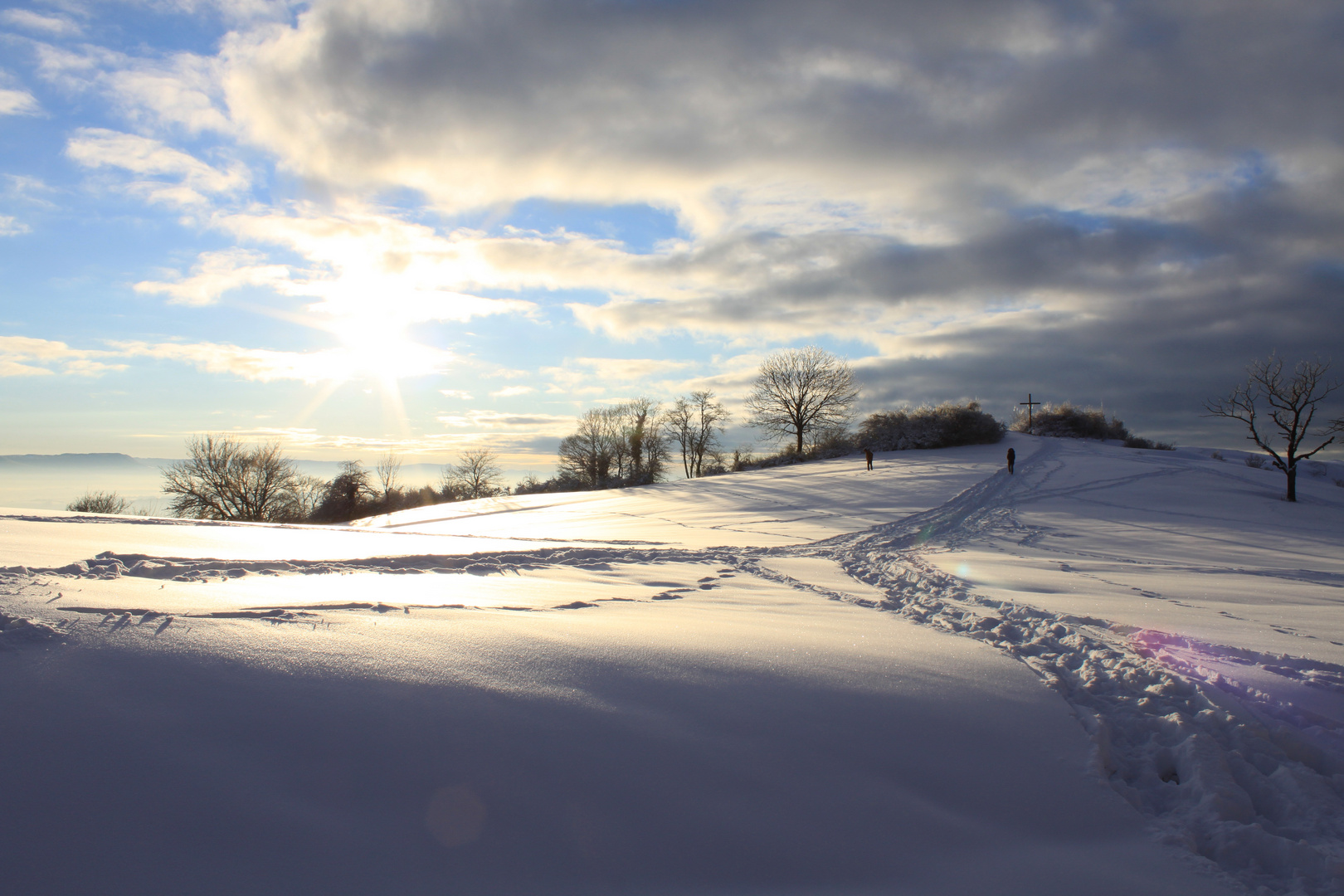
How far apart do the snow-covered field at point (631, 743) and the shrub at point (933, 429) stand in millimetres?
29585

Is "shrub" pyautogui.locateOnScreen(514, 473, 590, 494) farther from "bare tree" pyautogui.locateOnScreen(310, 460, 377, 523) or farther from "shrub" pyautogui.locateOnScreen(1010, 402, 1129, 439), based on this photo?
"shrub" pyautogui.locateOnScreen(1010, 402, 1129, 439)

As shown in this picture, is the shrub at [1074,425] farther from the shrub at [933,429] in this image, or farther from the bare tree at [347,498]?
the bare tree at [347,498]

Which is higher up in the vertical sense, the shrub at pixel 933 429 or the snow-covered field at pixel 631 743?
the shrub at pixel 933 429

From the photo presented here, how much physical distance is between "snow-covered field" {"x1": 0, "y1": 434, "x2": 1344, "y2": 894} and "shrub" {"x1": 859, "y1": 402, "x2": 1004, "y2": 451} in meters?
29.6

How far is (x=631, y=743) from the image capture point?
7.97ft

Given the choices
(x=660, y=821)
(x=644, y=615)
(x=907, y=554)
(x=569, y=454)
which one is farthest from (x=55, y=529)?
(x=569, y=454)

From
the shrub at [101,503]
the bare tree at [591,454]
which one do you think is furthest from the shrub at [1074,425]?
the shrub at [101,503]

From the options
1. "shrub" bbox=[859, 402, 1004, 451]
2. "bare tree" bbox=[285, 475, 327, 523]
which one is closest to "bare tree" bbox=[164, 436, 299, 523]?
"bare tree" bbox=[285, 475, 327, 523]

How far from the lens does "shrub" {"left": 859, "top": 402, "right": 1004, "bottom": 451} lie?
3356 cm

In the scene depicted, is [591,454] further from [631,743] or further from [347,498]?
[631,743]

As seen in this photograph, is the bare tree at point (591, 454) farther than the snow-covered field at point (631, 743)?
Yes

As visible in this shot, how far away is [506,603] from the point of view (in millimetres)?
4816

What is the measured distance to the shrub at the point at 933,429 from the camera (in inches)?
1321

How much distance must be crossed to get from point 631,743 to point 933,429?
113 feet
